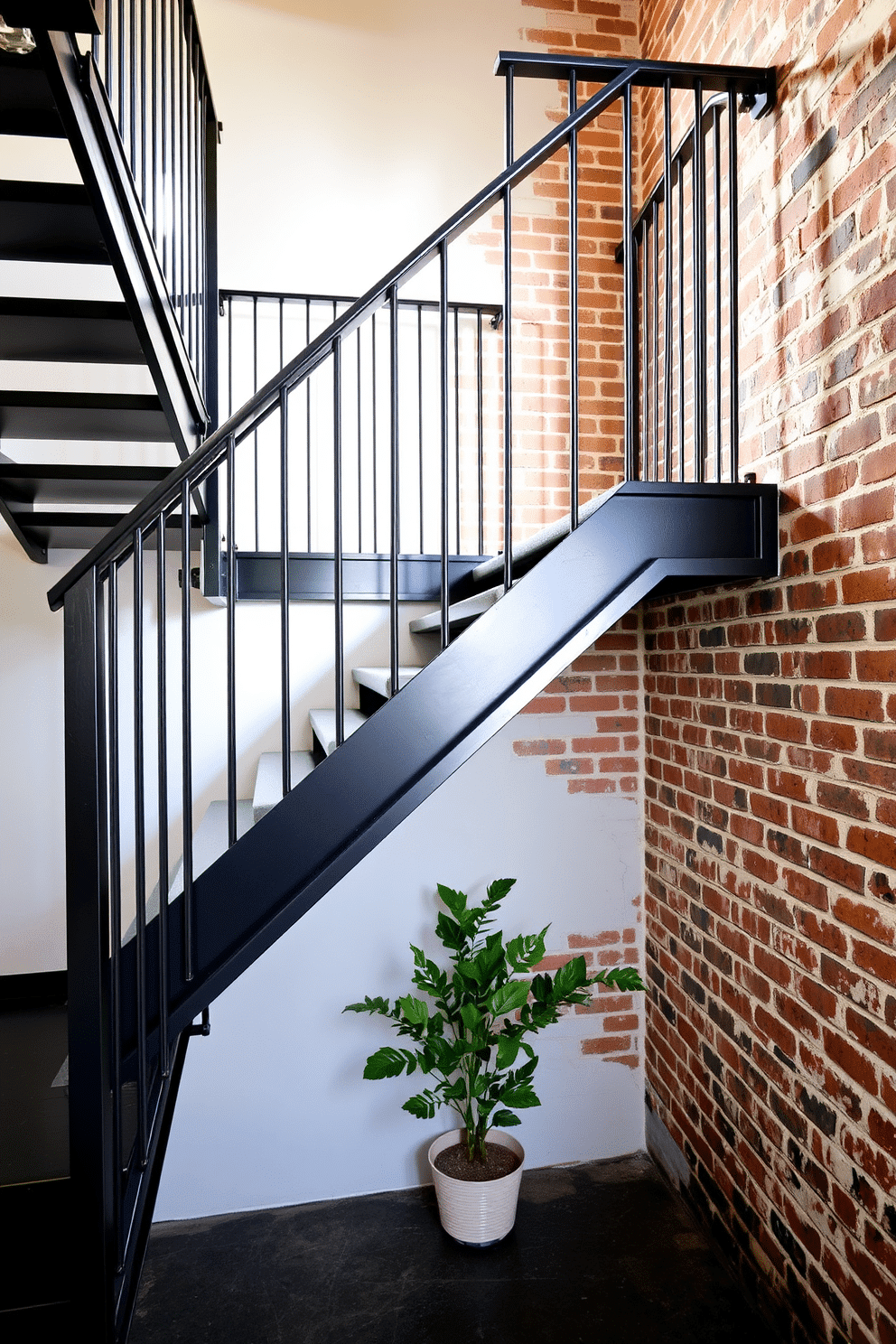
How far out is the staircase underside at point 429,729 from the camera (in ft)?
5.41

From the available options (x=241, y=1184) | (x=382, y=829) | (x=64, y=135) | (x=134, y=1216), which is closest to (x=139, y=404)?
(x=64, y=135)

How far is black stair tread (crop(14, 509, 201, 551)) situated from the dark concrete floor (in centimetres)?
217

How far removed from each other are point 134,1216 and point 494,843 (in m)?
1.64

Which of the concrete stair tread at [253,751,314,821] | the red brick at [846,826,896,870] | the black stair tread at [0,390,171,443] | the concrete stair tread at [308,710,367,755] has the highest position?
the black stair tread at [0,390,171,443]

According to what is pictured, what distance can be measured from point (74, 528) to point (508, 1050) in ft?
6.93

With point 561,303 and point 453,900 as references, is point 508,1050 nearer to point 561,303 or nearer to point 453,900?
point 453,900

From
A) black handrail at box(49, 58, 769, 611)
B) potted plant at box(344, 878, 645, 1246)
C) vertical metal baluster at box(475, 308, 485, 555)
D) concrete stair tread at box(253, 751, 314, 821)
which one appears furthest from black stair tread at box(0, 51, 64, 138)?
potted plant at box(344, 878, 645, 1246)

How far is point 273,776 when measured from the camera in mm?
2545

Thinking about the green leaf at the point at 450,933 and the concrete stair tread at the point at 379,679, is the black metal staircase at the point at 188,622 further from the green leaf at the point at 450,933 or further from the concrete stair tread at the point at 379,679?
the green leaf at the point at 450,933

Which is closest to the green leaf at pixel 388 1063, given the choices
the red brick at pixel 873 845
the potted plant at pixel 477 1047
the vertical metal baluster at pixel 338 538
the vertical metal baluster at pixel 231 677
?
the potted plant at pixel 477 1047

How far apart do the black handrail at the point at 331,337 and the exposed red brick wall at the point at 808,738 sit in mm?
428

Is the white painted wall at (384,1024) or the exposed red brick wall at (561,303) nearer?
the white painted wall at (384,1024)

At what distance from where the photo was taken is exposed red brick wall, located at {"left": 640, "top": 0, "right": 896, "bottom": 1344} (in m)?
1.63

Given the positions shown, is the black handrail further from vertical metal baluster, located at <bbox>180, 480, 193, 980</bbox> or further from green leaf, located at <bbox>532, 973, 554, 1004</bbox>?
green leaf, located at <bbox>532, 973, 554, 1004</bbox>
